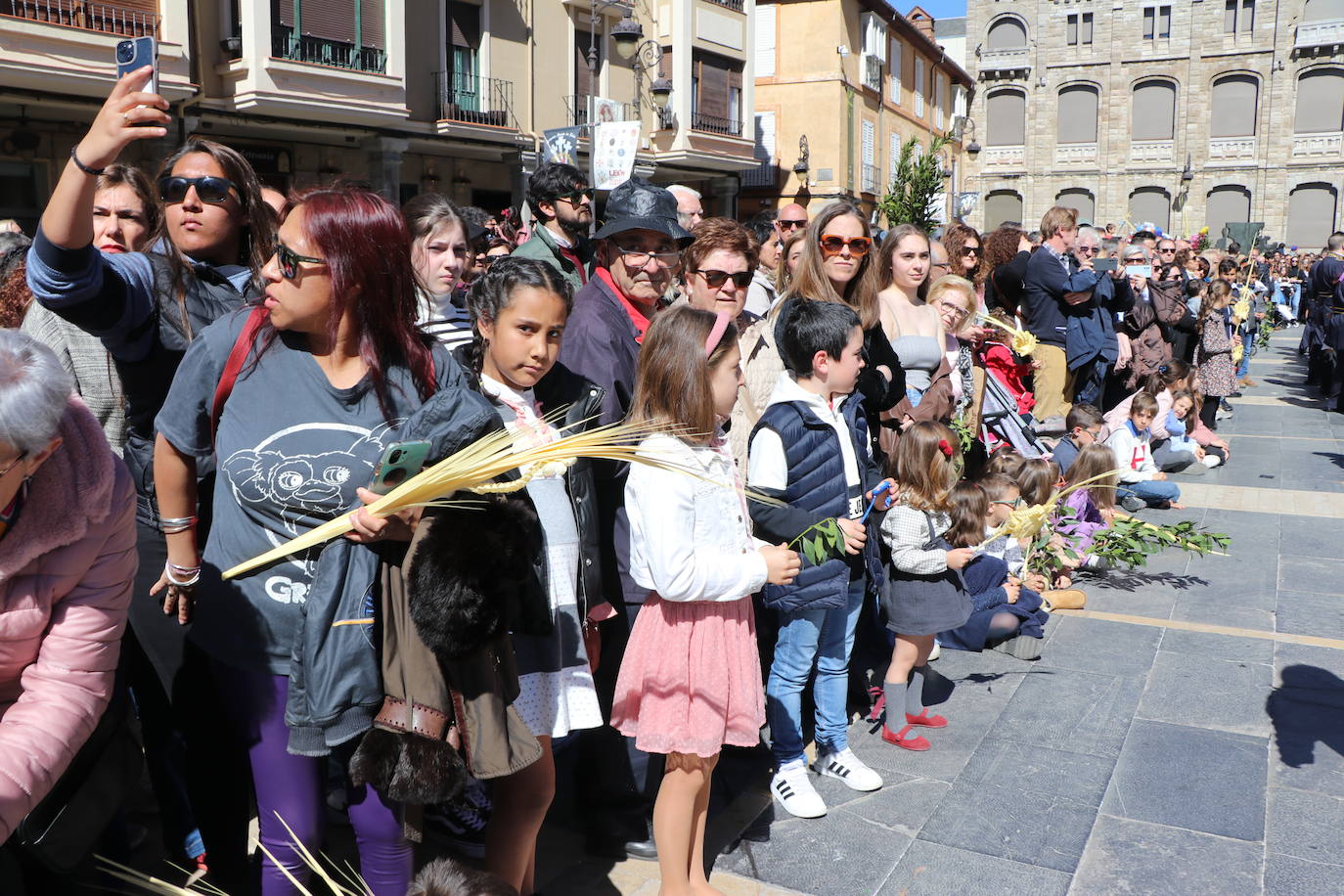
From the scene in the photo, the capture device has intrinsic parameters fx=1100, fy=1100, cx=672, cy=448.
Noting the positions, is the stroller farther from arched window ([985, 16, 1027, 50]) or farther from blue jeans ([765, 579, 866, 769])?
arched window ([985, 16, 1027, 50])

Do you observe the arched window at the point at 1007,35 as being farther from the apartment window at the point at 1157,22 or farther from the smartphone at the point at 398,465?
the smartphone at the point at 398,465

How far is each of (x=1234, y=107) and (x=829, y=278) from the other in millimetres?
51004

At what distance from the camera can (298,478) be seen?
7.73ft

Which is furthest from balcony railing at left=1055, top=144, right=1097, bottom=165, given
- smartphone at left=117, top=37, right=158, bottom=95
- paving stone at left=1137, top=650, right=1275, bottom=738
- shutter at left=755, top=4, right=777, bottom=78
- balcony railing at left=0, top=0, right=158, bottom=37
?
smartphone at left=117, top=37, right=158, bottom=95

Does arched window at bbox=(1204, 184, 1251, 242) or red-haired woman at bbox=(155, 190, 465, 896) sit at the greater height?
arched window at bbox=(1204, 184, 1251, 242)

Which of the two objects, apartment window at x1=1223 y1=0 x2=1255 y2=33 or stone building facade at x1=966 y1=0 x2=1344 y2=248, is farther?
apartment window at x1=1223 y1=0 x2=1255 y2=33

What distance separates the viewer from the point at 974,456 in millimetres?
7191

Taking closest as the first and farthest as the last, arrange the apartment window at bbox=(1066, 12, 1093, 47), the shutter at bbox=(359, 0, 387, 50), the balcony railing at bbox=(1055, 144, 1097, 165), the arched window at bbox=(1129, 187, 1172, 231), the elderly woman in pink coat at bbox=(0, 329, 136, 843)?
the elderly woman in pink coat at bbox=(0, 329, 136, 843)
the shutter at bbox=(359, 0, 387, 50)
the arched window at bbox=(1129, 187, 1172, 231)
the apartment window at bbox=(1066, 12, 1093, 47)
the balcony railing at bbox=(1055, 144, 1097, 165)

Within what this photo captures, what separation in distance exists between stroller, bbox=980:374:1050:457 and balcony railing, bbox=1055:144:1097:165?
46956mm

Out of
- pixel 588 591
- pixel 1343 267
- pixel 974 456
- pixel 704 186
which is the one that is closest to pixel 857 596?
pixel 588 591

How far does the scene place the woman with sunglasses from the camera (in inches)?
93.4

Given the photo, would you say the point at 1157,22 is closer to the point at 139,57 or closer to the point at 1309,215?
the point at 1309,215

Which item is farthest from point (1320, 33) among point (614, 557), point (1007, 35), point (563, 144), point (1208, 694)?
point (614, 557)

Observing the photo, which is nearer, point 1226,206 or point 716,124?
point 716,124
